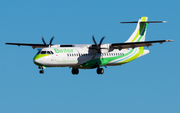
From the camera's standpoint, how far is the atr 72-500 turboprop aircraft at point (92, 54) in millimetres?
37812

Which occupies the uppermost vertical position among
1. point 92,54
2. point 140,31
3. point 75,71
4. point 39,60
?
point 140,31

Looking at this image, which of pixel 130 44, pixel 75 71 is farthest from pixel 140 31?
pixel 75 71

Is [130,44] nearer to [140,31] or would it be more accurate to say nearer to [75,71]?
[75,71]

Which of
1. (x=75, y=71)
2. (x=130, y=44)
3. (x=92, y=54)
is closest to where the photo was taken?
(x=130, y=44)

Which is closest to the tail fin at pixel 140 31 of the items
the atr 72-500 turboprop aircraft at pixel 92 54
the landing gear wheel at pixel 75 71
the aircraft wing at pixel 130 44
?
the atr 72-500 turboprop aircraft at pixel 92 54

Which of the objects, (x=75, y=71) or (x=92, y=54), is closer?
(x=92, y=54)

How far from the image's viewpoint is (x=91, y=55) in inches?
1620

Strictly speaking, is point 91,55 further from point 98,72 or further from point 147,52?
point 147,52

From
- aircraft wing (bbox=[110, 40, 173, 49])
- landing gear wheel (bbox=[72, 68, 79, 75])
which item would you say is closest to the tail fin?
aircraft wing (bbox=[110, 40, 173, 49])

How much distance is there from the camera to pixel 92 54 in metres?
41.2

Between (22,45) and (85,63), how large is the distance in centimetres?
791

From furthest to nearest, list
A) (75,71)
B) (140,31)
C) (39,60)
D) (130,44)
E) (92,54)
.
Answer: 1. (140,31)
2. (75,71)
3. (92,54)
4. (130,44)
5. (39,60)

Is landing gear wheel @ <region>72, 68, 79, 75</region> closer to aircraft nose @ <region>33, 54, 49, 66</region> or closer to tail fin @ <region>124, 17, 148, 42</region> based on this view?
aircraft nose @ <region>33, 54, 49, 66</region>

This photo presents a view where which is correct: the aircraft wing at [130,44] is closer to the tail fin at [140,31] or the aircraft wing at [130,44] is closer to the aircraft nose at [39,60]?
the tail fin at [140,31]
